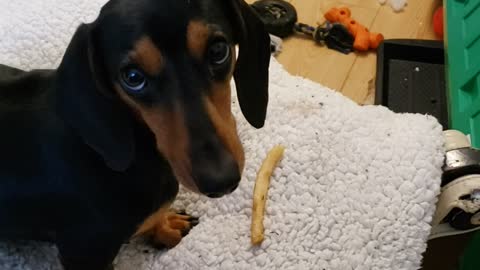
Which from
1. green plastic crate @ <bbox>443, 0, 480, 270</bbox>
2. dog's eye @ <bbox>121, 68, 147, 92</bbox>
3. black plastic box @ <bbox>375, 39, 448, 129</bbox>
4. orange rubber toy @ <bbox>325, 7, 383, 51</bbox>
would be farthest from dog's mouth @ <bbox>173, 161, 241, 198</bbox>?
orange rubber toy @ <bbox>325, 7, 383, 51</bbox>

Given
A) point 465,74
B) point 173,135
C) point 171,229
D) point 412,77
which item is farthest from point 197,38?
point 412,77

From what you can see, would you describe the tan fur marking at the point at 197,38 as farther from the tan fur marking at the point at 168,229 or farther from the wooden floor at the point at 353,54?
the wooden floor at the point at 353,54

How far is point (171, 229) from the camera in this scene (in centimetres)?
152

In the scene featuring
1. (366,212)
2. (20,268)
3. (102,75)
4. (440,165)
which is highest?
(102,75)

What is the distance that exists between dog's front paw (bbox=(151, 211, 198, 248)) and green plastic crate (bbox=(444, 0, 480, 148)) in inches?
29.8

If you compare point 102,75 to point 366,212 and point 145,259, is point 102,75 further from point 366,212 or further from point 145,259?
point 366,212

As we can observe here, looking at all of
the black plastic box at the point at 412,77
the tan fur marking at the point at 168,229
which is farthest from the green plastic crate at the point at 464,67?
the tan fur marking at the point at 168,229

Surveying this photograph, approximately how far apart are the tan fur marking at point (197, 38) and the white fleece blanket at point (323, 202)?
1.94 feet

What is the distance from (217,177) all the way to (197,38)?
227 millimetres

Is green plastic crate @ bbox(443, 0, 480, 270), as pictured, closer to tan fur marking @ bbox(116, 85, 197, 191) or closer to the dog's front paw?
the dog's front paw

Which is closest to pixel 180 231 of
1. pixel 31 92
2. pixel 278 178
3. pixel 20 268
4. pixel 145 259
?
pixel 145 259

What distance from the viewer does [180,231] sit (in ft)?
5.07

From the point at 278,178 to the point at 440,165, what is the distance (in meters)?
0.38

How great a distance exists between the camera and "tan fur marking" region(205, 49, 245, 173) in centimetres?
106
